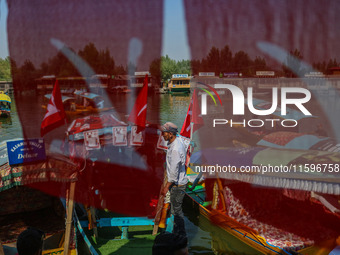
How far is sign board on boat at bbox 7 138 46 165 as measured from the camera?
187 inches

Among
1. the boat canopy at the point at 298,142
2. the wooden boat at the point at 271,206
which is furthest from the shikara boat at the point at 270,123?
the wooden boat at the point at 271,206

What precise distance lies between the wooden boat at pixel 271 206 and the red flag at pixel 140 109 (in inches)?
56.4

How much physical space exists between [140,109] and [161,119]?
2137cm

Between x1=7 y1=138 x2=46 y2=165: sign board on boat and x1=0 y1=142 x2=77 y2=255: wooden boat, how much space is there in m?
0.09

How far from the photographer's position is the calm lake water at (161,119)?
7418 millimetres

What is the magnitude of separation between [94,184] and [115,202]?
686 millimetres

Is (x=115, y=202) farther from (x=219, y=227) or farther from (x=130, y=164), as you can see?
(x=219, y=227)

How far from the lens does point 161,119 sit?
28.3 m

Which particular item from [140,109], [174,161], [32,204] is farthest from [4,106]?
[174,161]

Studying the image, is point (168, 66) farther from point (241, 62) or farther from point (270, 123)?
point (241, 62)

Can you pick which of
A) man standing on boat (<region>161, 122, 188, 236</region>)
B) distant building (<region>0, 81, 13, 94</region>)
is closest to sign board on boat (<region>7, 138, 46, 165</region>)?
man standing on boat (<region>161, 122, 188, 236</region>)

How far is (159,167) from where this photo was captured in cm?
853

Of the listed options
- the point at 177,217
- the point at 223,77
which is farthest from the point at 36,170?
the point at 223,77

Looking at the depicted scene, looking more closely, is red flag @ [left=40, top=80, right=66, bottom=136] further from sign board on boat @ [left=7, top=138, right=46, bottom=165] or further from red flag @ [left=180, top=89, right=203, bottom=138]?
red flag @ [left=180, top=89, right=203, bottom=138]
